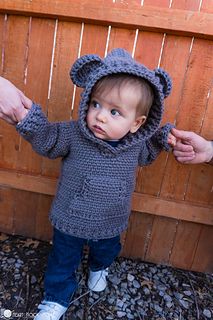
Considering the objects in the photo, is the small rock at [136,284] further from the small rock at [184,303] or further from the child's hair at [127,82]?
the child's hair at [127,82]

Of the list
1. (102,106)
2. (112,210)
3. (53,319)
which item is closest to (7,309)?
(53,319)

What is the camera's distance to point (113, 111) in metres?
1.35

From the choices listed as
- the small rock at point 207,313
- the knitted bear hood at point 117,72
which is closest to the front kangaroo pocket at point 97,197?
the knitted bear hood at point 117,72

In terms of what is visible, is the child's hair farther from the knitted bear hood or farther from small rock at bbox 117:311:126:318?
small rock at bbox 117:311:126:318

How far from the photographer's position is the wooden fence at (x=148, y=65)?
1.67 metres

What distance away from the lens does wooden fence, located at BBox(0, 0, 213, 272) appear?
1.67m

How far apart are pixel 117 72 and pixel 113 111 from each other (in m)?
0.16

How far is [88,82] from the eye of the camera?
1.34 meters

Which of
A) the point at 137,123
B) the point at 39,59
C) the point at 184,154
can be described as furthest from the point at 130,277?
the point at 39,59

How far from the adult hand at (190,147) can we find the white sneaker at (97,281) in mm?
806

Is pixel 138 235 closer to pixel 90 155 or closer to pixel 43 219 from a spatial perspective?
pixel 43 219

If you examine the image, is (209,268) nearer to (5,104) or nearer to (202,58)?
(202,58)

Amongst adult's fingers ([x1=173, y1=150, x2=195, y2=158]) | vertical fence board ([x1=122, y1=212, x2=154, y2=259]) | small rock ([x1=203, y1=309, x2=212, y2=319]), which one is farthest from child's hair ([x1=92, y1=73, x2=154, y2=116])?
small rock ([x1=203, y1=309, x2=212, y2=319])

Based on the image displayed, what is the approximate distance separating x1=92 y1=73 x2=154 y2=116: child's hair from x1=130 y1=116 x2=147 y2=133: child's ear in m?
0.05
